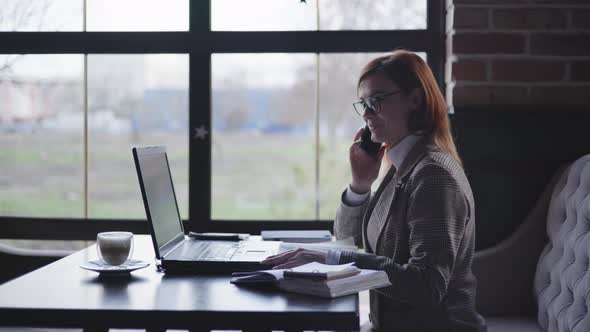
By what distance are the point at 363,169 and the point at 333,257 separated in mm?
647

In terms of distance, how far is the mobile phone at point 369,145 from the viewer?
7.70 feet

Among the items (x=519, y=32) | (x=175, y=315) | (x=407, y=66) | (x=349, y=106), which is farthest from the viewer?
(x=349, y=106)

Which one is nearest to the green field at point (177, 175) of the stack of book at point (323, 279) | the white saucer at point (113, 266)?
the white saucer at point (113, 266)

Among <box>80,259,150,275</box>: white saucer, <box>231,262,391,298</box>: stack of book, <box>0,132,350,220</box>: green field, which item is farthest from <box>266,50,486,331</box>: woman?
<box>0,132,350,220</box>: green field

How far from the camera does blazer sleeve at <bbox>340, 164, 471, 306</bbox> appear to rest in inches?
64.7

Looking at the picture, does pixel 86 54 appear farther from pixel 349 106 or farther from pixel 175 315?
pixel 175 315

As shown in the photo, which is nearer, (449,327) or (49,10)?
(449,327)

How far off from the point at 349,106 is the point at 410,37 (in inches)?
14.8

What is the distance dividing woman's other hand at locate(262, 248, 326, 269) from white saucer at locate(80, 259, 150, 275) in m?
0.33

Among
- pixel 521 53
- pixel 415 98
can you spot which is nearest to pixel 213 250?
pixel 415 98

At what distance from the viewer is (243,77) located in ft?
9.62

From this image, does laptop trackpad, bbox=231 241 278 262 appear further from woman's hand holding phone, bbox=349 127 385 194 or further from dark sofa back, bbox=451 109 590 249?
dark sofa back, bbox=451 109 590 249

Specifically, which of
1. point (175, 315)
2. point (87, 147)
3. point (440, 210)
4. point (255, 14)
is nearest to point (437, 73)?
point (255, 14)

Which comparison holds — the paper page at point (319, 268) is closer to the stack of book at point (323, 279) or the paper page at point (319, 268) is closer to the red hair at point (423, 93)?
the stack of book at point (323, 279)
